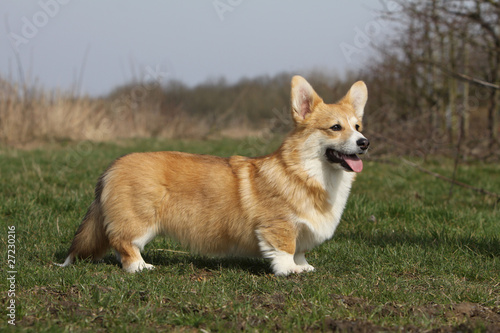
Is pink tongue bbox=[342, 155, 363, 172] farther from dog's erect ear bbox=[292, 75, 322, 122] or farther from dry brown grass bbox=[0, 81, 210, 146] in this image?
dry brown grass bbox=[0, 81, 210, 146]

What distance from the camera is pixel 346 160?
361 centimetres

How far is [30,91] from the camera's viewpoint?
1252 cm

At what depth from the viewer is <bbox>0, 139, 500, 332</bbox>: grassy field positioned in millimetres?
2664

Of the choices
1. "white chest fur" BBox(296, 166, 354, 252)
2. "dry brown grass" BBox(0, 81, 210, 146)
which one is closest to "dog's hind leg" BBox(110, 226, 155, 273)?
"white chest fur" BBox(296, 166, 354, 252)

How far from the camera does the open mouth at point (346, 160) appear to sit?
3605mm

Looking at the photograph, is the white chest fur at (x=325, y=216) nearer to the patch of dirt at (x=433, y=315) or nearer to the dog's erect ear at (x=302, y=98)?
the dog's erect ear at (x=302, y=98)

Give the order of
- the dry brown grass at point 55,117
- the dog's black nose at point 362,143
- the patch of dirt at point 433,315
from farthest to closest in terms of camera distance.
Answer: the dry brown grass at point 55,117 → the dog's black nose at point 362,143 → the patch of dirt at point 433,315

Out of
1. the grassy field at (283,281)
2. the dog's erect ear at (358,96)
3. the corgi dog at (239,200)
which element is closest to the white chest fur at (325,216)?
the corgi dog at (239,200)

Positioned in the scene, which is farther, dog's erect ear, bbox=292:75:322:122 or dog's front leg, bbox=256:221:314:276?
dog's erect ear, bbox=292:75:322:122

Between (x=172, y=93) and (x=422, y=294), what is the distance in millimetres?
17823

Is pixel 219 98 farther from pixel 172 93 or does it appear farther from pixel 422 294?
pixel 422 294

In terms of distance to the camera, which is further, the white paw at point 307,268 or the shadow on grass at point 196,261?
the shadow on grass at point 196,261

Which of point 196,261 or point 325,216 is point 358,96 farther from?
point 196,261

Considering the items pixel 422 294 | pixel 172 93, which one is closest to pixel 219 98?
pixel 172 93
